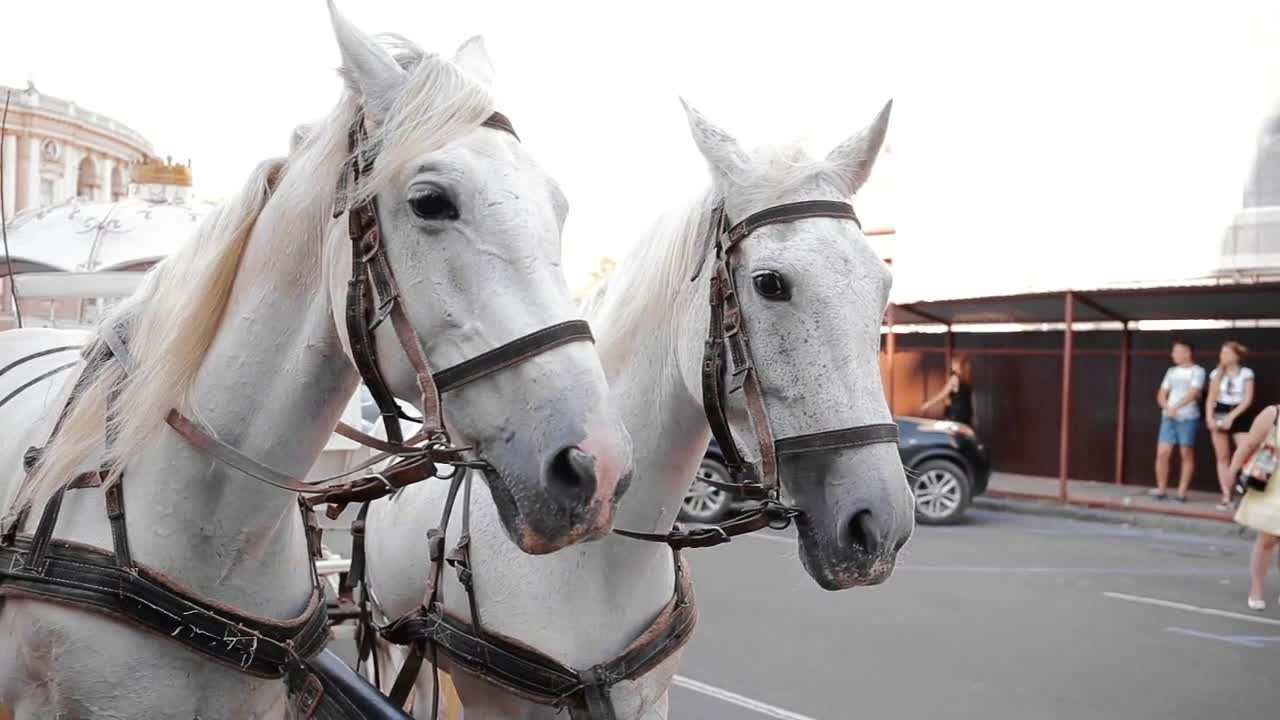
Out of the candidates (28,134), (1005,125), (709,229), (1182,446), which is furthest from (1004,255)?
(709,229)

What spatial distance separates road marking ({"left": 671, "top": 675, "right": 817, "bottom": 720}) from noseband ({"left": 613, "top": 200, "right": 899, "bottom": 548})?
3217 mm

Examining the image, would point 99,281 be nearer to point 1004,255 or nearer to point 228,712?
point 228,712

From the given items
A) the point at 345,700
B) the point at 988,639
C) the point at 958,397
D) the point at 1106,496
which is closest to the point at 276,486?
the point at 345,700

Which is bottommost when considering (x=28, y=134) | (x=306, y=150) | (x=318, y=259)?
(x=318, y=259)

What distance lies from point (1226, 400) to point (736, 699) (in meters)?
9.00

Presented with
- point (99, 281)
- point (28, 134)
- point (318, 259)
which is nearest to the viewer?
point (318, 259)

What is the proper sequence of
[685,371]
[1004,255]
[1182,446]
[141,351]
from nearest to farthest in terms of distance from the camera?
[141,351] < [685,371] < [1182,446] < [1004,255]

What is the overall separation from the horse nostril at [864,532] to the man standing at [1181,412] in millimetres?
11730

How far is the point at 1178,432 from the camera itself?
40.6 feet

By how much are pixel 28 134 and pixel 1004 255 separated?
14102 millimetres

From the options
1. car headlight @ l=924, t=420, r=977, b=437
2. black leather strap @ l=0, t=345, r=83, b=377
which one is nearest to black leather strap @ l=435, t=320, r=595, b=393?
black leather strap @ l=0, t=345, r=83, b=377

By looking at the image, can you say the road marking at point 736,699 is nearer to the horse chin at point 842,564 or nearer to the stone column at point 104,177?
the horse chin at point 842,564

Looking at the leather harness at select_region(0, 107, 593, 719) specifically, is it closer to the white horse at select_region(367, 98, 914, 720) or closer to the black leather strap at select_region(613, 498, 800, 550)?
the white horse at select_region(367, 98, 914, 720)

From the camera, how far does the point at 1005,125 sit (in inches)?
672
